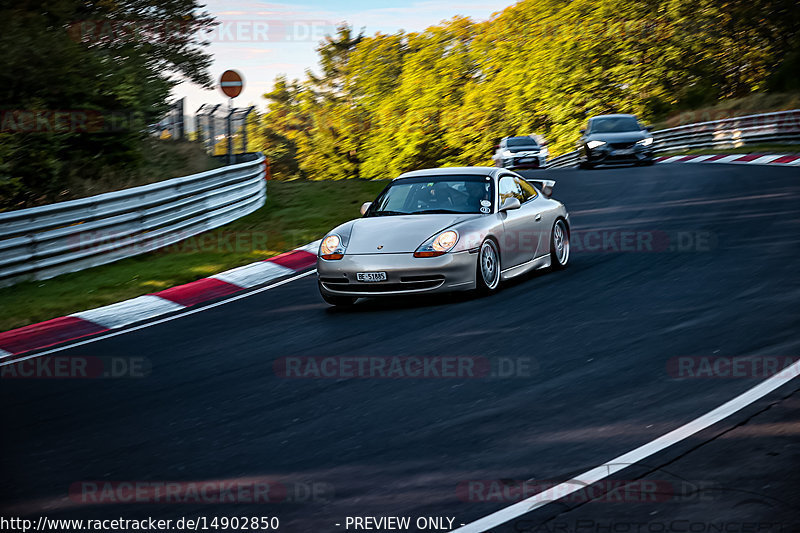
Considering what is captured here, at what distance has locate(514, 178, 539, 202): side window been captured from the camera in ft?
37.1

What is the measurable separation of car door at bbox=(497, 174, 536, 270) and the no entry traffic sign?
9.66 meters

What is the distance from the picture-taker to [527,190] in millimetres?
11445

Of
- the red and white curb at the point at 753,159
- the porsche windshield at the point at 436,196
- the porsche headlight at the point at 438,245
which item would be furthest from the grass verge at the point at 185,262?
the red and white curb at the point at 753,159

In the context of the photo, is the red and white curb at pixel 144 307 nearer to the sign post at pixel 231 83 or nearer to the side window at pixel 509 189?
the side window at pixel 509 189

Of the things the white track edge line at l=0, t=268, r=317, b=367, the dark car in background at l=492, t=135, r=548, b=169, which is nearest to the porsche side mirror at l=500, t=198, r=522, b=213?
the white track edge line at l=0, t=268, r=317, b=367

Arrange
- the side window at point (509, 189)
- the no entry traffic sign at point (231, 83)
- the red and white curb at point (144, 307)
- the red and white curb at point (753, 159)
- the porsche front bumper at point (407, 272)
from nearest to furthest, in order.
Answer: the porsche front bumper at point (407, 272)
the red and white curb at point (144, 307)
the side window at point (509, 189)
the no entry traffic sign at point (231, 83)
the red and white curb at point (753, 159)

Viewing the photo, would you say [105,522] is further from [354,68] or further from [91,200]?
[354,68]

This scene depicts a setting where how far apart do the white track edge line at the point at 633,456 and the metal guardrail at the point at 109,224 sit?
9.53 meters

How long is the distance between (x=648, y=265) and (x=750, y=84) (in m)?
47.0

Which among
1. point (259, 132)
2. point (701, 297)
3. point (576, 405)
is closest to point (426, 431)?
point (576, 405)

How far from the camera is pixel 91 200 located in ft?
44.0

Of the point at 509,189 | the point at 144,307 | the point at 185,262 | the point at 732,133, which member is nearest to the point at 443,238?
the point at 509,189

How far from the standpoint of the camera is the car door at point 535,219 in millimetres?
10781

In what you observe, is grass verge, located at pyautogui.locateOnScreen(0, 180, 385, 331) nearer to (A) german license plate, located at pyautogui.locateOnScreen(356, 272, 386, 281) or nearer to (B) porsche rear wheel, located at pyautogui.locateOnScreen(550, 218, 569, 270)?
(A) german license plate, located at pyautogui.locateOnScreen(356, 272, 386, 281)
